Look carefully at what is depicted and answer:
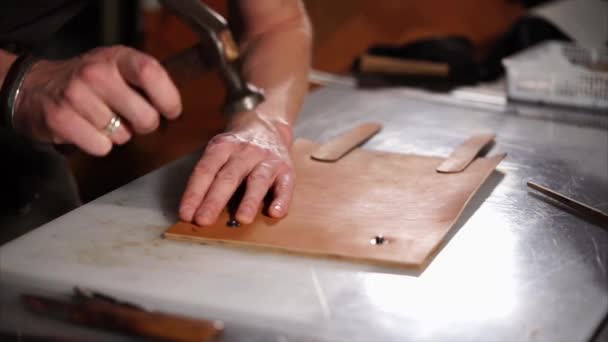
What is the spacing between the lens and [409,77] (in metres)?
1.86

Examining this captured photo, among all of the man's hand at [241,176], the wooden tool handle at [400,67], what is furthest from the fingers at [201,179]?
the wooden tool handle at [400,67]

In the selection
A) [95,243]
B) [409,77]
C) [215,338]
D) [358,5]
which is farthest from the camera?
[358,5]

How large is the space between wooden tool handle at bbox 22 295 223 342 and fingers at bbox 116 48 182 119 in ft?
1.03

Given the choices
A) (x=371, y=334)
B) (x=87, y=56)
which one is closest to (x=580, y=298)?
(x=371, y=334)

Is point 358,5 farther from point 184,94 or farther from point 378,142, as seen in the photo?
point 378,142

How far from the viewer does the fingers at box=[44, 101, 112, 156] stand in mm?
998

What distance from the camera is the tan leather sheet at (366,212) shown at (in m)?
0.92

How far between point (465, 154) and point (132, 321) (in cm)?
68

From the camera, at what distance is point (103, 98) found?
39.4 inches

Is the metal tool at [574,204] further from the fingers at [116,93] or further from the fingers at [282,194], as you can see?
the fingers at [116,93]

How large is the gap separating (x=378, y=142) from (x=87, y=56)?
554 mm

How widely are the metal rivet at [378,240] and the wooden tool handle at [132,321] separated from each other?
0.82 ft

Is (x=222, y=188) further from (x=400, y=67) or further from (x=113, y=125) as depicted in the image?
(x=400, y=67)

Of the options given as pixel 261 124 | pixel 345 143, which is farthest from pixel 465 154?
pixel 261 124
